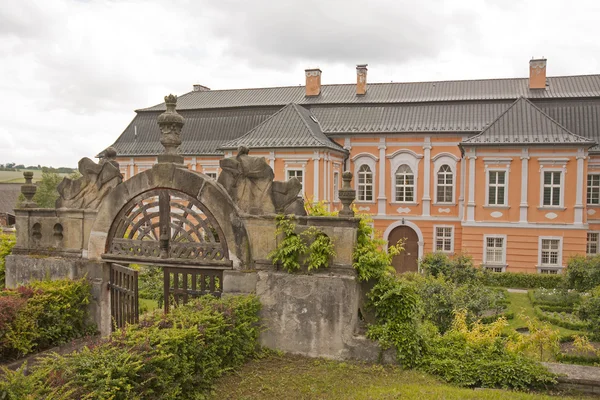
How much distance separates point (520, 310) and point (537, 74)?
57.7 feet

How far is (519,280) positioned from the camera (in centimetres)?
2384

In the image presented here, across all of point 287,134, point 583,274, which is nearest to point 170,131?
point 583,274

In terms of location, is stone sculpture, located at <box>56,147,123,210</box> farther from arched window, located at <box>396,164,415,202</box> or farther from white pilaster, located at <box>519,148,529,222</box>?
arched window, located at <box>396,164,415,202</box>

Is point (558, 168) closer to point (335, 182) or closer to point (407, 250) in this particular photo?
point (407, 250)

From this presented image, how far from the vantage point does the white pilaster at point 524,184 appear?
1000 inches

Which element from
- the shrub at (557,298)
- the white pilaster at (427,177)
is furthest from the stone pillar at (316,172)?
the shrub at (557,298)

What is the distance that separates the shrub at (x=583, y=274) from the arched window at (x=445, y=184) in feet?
34.4

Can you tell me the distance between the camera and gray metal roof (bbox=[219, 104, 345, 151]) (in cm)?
2812

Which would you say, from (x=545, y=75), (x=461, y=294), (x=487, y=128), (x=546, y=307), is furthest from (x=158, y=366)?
(x=545, y=75)

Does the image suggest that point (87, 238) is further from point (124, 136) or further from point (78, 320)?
point (124, 136)

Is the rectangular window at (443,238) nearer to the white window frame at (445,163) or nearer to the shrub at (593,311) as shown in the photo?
the white window frame at (445,163)

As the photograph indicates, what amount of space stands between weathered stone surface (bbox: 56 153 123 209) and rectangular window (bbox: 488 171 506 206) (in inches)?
826

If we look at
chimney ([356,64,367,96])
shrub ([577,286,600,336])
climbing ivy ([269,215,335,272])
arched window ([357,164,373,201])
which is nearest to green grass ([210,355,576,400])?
climbing ivy ([269,215,335,272])

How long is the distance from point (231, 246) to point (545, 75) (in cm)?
2787
